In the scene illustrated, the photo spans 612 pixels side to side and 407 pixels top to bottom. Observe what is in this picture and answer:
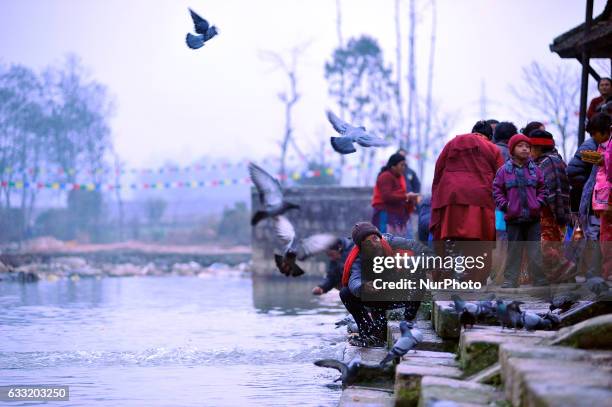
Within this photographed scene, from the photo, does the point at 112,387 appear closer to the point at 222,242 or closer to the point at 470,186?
the point at 470,186

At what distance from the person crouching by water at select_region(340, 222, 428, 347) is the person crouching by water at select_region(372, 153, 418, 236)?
427cm

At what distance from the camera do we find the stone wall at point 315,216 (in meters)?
24.0

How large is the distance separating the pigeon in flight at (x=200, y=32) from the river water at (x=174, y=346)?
2801 mm

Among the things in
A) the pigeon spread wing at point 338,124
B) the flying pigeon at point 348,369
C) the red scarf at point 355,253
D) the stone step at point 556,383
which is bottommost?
the flying pigeon at point 348,369

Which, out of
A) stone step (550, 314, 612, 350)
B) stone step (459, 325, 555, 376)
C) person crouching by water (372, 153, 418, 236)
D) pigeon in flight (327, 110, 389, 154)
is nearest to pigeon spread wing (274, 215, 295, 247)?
person crouching by water (372, 153, 418, 236)

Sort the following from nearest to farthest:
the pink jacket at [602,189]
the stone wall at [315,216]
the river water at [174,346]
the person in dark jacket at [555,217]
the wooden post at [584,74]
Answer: the river water at [174,346], the pink jacket at [602,189], the person in dark jacket at [555,217], the wooden post at [584,74], the stone wall at [315,216]

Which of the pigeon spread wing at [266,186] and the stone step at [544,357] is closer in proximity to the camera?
the stone step at [544,357]

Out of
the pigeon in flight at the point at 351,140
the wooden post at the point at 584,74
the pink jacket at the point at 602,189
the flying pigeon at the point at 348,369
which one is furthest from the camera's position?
the wooden post at the point at 584,74

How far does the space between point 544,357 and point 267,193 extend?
9131 millimetres

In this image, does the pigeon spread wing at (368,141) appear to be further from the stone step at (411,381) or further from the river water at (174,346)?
the stone step at (411,381)

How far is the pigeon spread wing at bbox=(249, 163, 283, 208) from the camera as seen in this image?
44.6 ft

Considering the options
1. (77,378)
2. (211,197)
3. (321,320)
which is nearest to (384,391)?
(77,378)

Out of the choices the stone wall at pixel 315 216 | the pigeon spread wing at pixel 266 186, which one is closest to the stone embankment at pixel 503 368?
the pigeon spread wing at pixel 266 186

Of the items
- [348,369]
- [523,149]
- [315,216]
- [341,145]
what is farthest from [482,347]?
[315,216]
